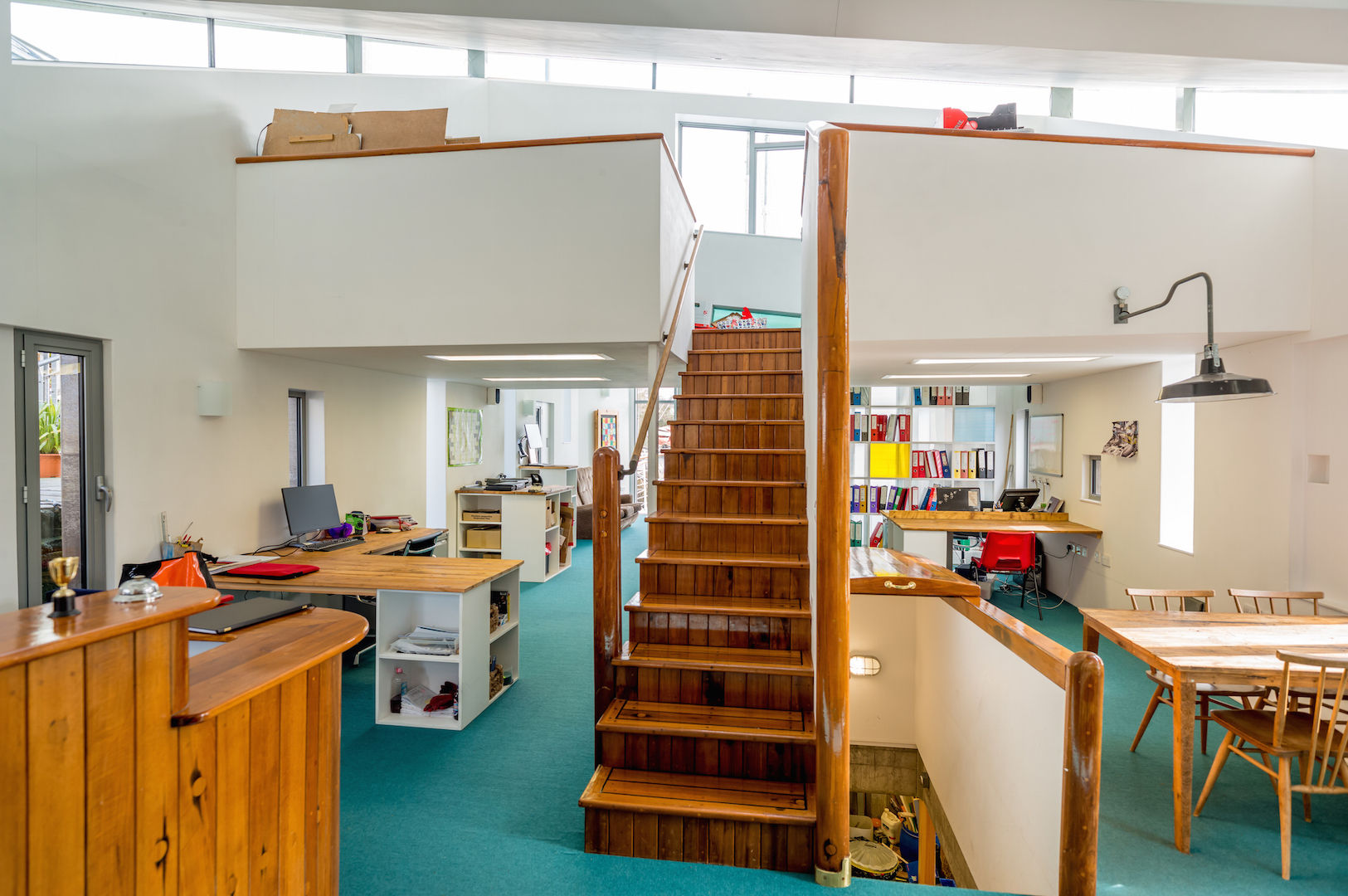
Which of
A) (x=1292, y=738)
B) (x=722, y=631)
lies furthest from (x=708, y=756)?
(x=1292, y=738)

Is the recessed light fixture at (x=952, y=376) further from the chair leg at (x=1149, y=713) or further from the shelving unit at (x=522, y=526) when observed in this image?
the shelving unit at (x=522, y=526)

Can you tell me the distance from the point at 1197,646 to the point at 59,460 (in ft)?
19.2

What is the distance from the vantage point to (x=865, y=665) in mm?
3912

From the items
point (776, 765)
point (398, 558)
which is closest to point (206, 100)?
point (398, 558)

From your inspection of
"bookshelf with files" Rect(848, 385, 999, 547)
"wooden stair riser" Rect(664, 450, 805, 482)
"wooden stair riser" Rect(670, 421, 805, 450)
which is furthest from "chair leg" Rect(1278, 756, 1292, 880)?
"bookshelf with files" Rect(848, 385, 999, 547)

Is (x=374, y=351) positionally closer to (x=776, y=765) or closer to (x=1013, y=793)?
(x=776, y=765)

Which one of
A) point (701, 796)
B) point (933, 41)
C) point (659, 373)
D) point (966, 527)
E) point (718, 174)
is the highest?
point (718, 174)

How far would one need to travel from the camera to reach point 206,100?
439cm

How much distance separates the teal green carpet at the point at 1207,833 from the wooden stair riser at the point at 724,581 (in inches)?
65.7

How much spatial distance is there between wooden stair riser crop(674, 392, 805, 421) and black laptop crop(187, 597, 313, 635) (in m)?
3.03

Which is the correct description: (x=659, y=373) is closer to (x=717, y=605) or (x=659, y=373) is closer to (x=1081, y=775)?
(x=717, y=605)

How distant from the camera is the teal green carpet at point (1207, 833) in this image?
8.84 feet

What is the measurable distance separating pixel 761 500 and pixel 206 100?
4425 millimetres

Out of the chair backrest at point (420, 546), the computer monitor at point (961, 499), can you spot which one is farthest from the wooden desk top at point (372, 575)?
the computer monitor at point (961, 499)
